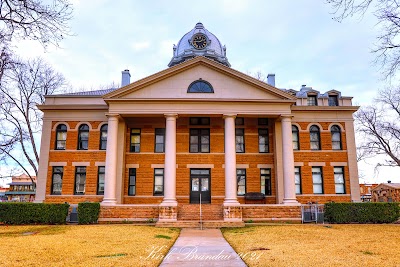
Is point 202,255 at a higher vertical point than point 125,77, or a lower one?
lower

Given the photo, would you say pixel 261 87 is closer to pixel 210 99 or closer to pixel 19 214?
pixel 210 99

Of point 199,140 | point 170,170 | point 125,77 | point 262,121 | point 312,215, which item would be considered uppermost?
point 125,77

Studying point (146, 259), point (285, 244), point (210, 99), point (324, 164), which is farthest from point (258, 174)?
point (146, 259)

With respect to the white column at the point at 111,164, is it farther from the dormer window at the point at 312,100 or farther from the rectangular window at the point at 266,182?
the dormer window at the point at 312,100

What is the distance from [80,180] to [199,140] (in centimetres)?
952

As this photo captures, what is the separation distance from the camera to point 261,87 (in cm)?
2336

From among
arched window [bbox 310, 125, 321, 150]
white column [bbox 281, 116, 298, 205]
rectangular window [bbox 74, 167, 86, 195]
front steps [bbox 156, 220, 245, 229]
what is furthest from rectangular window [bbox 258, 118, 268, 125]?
rectangular window [bbox 74, 167, 86, 195]

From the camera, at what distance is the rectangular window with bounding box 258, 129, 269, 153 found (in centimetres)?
2594

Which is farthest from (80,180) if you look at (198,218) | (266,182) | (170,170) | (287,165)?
(287,165)

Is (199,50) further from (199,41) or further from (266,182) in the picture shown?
(266,182)

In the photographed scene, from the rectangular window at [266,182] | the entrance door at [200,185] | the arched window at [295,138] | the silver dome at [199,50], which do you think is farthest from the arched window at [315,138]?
the silver dome at [199,50]

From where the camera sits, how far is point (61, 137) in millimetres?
25625

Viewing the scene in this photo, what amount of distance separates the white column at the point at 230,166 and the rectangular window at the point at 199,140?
11.2ft

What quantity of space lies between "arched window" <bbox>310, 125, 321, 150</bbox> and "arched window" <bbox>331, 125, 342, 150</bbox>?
1.20 m
